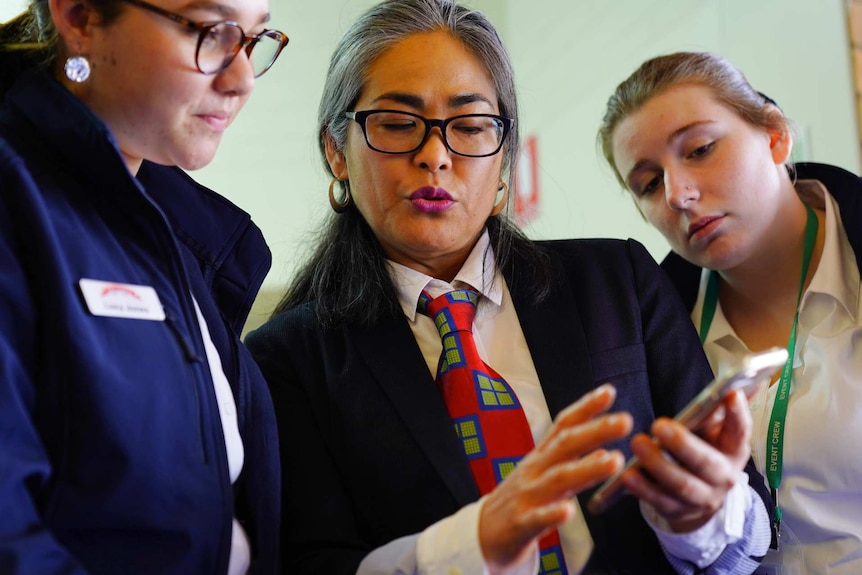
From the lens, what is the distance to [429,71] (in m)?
1.56

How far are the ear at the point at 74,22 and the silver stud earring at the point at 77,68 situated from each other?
0.02 metres

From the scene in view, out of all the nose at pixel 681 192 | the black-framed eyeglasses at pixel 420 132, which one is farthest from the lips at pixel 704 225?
the black-framed eyeglasses at pixel 420 132

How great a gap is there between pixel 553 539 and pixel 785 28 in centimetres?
234

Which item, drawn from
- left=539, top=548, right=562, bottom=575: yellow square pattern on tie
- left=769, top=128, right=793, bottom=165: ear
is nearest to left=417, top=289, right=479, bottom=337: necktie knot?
left=539, top=548, right=562, bottom=575: yellow square pattern on tie

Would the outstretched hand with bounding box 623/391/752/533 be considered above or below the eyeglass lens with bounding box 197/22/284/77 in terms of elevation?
below

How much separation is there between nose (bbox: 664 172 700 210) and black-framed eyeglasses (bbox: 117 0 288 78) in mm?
874

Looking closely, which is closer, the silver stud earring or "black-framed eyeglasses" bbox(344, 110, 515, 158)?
the silver stud earring

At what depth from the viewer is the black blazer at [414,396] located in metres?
1.35

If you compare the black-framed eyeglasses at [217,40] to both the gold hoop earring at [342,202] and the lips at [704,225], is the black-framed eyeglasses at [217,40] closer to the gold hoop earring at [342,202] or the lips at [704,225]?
the gold hoop earring at [342,202]

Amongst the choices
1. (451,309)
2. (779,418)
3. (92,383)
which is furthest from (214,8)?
(779,418)

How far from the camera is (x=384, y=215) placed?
5.18ft

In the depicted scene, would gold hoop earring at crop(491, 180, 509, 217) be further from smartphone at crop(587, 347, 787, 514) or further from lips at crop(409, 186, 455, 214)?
smartphone at crop(587, 347, 787, 514)

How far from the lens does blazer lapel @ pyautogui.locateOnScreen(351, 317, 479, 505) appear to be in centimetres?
134

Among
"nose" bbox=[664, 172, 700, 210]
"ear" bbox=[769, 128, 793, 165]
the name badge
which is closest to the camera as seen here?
the name badge
